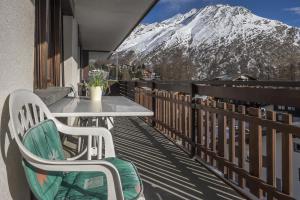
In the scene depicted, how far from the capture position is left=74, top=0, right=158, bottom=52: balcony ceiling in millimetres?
6867

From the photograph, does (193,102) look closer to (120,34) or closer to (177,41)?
(120,34)

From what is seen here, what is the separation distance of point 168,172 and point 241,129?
90cm

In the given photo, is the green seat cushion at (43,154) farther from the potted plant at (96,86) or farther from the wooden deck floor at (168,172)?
the potted plant at (96,86)

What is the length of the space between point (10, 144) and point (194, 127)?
2.75 meters

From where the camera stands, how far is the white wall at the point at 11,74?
1232 mm

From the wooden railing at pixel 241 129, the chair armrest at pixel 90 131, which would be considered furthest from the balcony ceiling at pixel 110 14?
the chair armrest at pixel 90 131

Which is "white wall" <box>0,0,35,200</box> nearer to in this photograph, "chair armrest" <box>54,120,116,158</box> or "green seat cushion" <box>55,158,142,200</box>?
"green seat cushion" <box>55,158,142,200</box>

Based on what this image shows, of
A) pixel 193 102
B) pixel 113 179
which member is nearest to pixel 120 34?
pixel 193 102

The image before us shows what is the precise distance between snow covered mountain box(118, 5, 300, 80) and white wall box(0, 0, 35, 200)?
58.8 meters

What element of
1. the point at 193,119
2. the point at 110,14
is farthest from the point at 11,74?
the point at 110,14

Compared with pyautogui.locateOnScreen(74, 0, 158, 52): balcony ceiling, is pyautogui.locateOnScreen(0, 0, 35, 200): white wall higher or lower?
lower

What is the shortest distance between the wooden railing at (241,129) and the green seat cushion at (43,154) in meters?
1.31

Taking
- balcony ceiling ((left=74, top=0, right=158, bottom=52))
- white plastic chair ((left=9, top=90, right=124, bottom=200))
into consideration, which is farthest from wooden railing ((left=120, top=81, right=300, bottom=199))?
balcony ceiling ((left=74, top=0, right=158, bottom=52))

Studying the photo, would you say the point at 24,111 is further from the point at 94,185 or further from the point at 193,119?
the point at 193,119
